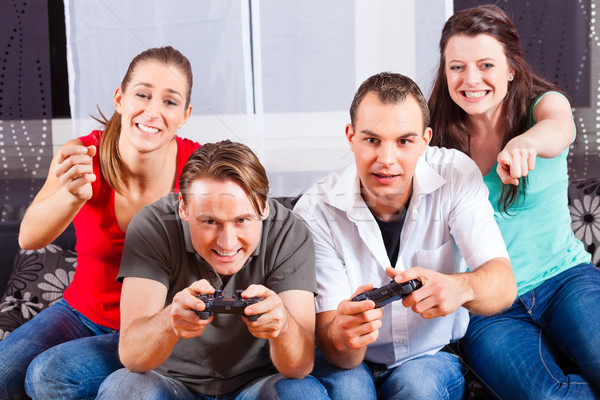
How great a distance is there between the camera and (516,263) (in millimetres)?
1082

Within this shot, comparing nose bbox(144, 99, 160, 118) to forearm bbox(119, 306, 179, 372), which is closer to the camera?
forearm bbox(119, 306, 179, 372)

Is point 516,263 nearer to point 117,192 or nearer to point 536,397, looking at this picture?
point 536,397

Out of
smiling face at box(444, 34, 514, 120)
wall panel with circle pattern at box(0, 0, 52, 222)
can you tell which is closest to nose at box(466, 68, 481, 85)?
smiling face at box(444, 34, 514, 120)

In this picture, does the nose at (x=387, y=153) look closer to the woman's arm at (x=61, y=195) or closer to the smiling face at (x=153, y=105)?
the smiling face at (x=153, y=105)

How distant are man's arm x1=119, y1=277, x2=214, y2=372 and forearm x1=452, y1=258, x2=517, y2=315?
0.42 meters

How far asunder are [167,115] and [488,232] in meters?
0.57

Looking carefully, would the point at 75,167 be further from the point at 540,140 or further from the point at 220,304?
the point at 540,140

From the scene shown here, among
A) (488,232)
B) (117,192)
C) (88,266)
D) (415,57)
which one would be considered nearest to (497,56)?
(415,57)

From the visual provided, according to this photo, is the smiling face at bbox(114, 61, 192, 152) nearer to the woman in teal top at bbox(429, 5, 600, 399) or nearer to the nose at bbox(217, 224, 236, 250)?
the nose at bbox(217, 224, 236, 250)

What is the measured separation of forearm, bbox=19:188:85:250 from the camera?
3.01ft

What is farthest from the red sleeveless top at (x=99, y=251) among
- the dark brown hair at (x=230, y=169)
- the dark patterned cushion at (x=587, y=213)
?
the dark patterned cushion at (x=587, y=213)

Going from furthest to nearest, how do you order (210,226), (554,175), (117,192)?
(554,175), (117,192), (210,226)

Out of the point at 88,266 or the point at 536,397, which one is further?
the point at 88,266

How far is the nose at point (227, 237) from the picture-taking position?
0.86 metres
